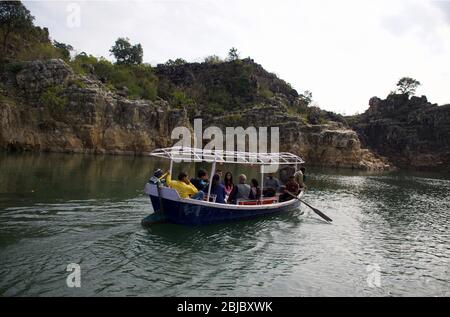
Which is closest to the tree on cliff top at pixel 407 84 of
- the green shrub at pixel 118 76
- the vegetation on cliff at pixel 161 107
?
the vegetation on cliff at pixel 161 107

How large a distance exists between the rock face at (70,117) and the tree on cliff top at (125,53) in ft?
92.6

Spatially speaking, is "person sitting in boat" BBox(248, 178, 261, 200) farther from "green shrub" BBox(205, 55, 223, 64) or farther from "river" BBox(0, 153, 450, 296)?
"green shrub" BBox(205, 55, 223, 64)

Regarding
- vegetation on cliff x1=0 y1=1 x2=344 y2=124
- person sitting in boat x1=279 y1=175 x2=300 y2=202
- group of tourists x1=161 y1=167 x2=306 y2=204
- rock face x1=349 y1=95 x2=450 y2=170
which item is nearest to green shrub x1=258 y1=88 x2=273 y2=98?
vegetation on cliff x1=0 y1=1 x2=344 y2=124

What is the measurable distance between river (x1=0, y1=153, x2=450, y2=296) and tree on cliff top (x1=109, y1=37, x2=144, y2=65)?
244 feet

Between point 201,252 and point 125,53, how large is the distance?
8584 centimetres

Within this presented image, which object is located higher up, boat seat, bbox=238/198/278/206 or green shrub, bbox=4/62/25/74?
green shrub, bbox=4/62/25/74

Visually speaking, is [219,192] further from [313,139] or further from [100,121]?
[313,139]

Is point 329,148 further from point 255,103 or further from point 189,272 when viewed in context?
point 189,272

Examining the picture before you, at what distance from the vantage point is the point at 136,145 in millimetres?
64125

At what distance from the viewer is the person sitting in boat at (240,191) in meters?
18.9

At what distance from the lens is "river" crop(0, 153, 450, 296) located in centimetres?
1062

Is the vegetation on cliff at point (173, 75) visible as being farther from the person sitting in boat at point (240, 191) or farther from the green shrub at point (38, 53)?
the person sitting in boat at point (240, 191)

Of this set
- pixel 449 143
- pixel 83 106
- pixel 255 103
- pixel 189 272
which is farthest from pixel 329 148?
pixel 189 272
